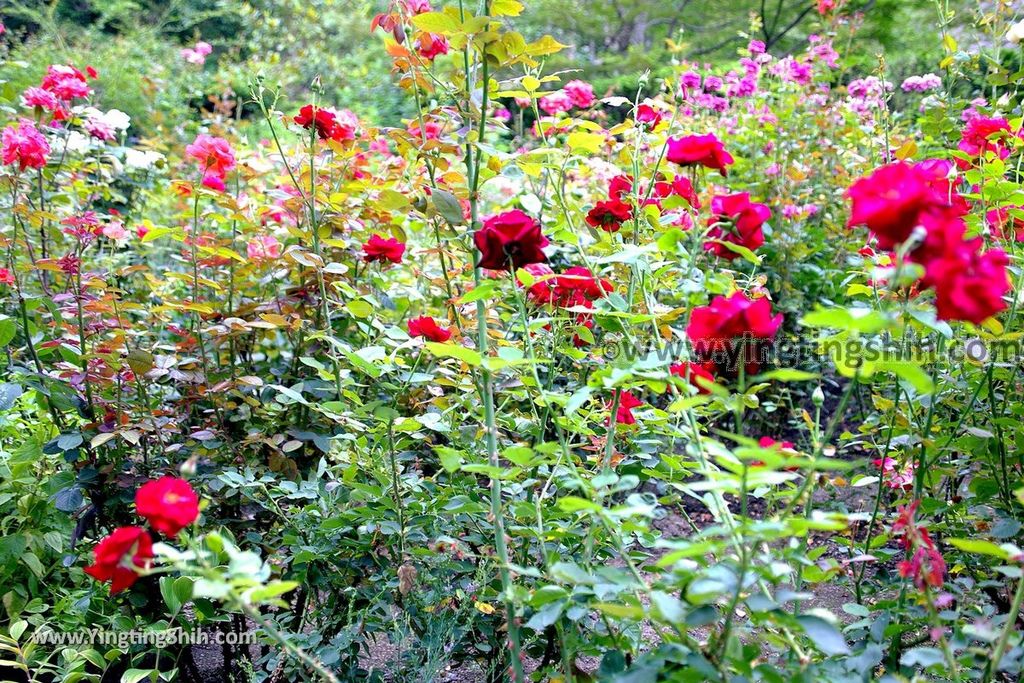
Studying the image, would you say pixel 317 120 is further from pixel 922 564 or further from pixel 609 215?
pixel 922 564

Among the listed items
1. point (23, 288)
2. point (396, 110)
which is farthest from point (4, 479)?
point (396, 110)

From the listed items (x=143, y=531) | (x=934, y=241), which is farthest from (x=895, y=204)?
(x=143, y=531)

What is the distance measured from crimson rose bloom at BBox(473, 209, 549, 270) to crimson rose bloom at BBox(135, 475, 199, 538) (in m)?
0.55

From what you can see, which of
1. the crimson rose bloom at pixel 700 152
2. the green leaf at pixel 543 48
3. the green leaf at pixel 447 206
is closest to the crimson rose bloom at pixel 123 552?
the green leaf at pixel 447 206

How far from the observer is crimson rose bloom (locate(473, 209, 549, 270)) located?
1.22 metres

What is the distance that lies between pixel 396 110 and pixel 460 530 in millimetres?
9761

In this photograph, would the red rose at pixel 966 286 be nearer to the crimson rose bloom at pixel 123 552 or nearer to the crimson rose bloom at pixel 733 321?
the crimson rose bloom at pixel 733 321

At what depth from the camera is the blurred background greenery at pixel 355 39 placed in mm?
7430

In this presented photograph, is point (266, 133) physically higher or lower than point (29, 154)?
lower

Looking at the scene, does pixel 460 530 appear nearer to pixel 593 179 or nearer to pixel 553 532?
pixel 553 532

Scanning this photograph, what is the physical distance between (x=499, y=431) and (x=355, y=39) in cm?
1154

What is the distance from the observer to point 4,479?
5.97ft

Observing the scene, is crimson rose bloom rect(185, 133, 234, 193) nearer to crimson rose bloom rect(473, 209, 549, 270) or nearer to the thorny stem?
the thorny stem

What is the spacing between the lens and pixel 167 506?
92 cm
